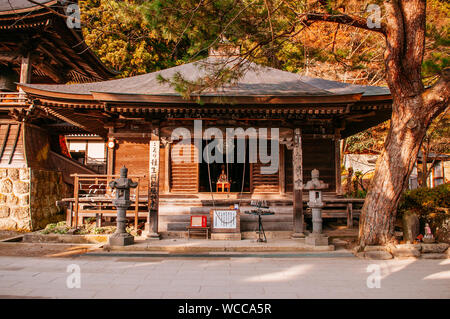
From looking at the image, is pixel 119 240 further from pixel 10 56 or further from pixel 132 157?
pixel 10 56

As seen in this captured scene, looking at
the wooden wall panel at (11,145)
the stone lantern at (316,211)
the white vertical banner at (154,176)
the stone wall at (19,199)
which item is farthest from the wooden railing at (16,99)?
the stone lantern at (316,211)

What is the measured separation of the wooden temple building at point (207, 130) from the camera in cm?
871

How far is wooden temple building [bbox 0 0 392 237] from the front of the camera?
8.71 metres

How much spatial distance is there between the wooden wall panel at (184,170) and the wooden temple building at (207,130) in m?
0.04

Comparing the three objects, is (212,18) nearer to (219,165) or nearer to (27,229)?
(219,165)

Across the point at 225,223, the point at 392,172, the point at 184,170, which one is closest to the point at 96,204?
the point at 184,170

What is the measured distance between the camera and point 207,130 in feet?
31.8

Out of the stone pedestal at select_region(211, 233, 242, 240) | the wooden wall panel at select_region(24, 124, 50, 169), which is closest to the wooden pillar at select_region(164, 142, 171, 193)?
the stone pedestal at select_region(211, 233, 242, 240)

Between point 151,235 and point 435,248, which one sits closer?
point 435,248

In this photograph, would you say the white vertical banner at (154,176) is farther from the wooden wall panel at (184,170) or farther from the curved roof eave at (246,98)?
the wooden wall panel at (184,170)

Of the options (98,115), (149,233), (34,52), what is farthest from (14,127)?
(149,233)

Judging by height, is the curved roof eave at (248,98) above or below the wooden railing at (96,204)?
above

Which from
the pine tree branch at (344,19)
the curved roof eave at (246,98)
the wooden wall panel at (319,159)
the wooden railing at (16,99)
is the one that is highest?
the pine tree branch at (344,19)

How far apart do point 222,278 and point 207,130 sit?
5487mm
